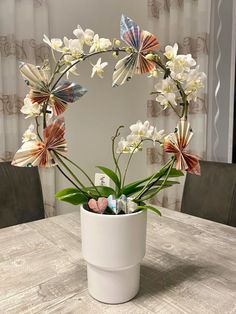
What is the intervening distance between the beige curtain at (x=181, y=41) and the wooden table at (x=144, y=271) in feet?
3.51

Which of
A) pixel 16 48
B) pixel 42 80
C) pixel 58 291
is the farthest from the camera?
pixel 16 48

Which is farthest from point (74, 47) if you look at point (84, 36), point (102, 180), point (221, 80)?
point (221, 80)

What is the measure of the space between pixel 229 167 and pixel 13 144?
134 cm

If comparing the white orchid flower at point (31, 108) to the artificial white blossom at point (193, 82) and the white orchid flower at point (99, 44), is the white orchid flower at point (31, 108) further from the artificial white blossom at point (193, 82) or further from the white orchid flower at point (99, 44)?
the artificial white blossom at point (193, 82)

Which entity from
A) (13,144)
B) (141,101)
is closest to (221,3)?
(141,101)

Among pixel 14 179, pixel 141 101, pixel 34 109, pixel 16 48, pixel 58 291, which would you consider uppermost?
pixel 16 48

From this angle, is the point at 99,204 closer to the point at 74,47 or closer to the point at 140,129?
the point at 140,129

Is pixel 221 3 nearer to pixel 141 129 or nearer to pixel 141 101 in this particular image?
pixel 141 101

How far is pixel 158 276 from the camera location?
83cm

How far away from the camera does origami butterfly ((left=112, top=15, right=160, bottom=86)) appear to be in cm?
63

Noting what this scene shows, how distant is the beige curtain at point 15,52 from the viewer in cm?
190

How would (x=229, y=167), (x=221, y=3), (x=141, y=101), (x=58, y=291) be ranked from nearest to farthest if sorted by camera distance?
(x=58, y=291), (x=229, y=167), (x=221, y=3), (x=141, y=101)

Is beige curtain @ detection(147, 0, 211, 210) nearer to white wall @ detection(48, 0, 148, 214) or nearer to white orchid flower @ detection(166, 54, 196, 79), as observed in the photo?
white wall @ detection(48, 0, 148, 214)

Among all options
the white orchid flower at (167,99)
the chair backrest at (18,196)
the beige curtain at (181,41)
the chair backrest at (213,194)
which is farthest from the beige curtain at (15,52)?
the white orchid flower at (167,99)
